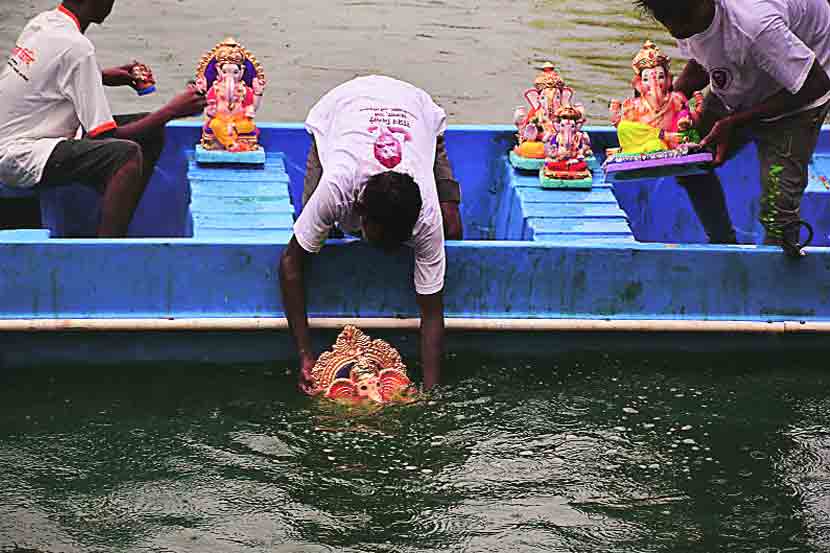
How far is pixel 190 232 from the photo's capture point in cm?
→ 614

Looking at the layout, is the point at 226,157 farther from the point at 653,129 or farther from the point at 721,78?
the point at 721,78

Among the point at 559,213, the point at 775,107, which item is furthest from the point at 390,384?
the point at 775,107

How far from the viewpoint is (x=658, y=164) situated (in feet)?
19.7

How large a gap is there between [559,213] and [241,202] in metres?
1.42

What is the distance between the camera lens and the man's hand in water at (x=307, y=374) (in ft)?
17.9

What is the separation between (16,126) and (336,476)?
2.12 m

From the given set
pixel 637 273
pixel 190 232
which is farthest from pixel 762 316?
pixel 190 232

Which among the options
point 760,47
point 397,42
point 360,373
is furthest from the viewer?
point 397,42

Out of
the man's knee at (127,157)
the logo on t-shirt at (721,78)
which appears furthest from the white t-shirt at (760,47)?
the man's knee at (127,157)

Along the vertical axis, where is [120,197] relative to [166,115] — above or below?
below

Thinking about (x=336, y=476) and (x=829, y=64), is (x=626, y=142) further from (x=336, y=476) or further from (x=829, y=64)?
(x=336, y=476)

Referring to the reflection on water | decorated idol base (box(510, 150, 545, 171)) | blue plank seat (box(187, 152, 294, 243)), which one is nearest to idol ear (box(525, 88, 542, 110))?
decorated idol base (box(510, 150, 545, 171))

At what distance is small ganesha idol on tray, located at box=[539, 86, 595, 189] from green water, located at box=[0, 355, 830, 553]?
37.2 inches

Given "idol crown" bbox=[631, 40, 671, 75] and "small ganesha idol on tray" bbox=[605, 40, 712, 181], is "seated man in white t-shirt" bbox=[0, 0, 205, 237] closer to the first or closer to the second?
"small ganesha idol on tray" bbox=[605, 40, 712, 181]
